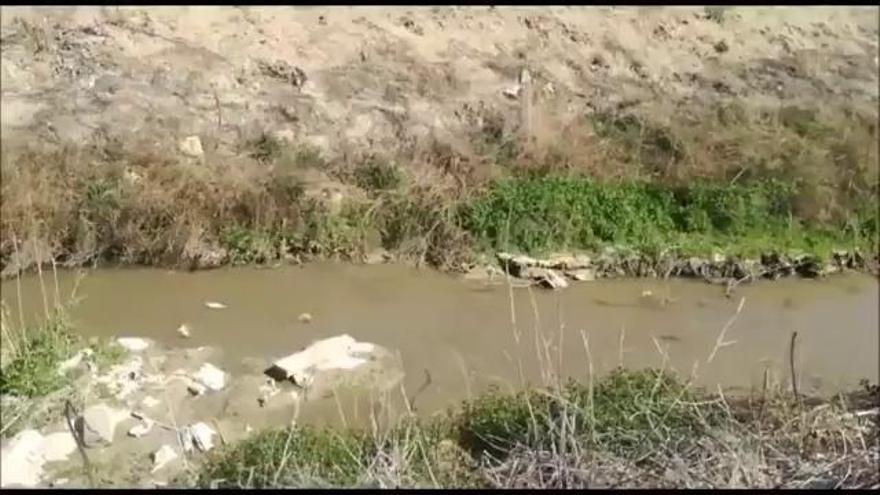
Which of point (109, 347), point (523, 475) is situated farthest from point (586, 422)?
point (109, 347)

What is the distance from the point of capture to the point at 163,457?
4.65 m

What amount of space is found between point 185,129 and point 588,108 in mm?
2956

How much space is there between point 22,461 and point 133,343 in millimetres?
1279

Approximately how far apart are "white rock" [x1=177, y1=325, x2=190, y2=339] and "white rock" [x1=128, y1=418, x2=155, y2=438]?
3.32ft

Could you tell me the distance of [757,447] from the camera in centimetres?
421

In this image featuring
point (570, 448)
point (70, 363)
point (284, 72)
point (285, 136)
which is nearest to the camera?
point (570, 448)

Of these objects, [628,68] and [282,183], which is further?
[628,68]

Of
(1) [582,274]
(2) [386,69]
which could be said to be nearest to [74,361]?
(1) [582,274]

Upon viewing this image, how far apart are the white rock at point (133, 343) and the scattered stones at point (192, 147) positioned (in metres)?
1.78

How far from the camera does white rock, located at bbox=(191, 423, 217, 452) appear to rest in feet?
15.5

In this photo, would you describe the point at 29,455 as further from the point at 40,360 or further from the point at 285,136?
the point at 285,136

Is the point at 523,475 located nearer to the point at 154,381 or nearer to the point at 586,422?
the point at 586,422

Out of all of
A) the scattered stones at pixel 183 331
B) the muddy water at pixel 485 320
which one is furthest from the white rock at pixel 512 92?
the scattered stones at pixel 183 331

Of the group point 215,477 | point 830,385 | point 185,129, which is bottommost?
point 830,385
